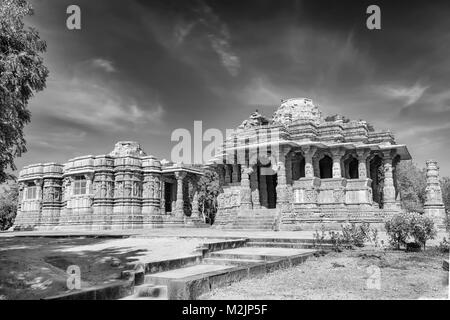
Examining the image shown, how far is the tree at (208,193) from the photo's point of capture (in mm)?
45594

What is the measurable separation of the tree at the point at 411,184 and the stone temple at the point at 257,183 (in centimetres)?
1674

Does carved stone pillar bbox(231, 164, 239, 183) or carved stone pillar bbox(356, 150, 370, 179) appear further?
carved stone pillar bbox(231, 164, 239, 183)

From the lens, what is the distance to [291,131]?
88.5 feet

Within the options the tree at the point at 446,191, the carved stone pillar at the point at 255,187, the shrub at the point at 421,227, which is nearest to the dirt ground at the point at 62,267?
the shrub at the point at 421,227

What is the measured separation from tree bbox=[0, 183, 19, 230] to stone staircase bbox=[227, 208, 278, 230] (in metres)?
31.6

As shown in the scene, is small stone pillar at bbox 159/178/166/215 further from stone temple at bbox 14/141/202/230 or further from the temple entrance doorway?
the temple entrance doorway

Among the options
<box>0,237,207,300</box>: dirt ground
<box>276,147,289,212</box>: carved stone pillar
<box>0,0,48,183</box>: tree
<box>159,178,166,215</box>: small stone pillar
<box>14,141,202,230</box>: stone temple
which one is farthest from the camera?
<box>159,178,166,215</box>: small stone pillar

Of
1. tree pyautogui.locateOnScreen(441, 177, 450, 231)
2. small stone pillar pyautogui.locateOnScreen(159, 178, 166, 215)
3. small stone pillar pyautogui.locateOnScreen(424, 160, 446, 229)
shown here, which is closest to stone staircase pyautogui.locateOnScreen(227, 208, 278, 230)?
small stone pillar pyautogui.locateOnScreen(424, 160, 446, 229)

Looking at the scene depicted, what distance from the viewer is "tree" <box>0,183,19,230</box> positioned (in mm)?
43656

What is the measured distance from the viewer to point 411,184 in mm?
47781

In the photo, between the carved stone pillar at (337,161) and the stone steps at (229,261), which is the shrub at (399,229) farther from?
the carved stone pillar at (337,161)
